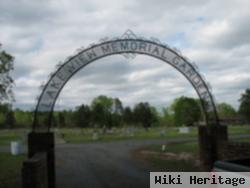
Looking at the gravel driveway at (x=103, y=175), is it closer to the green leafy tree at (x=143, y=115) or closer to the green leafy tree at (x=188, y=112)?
the green leafy tree at (x=143, y=115)

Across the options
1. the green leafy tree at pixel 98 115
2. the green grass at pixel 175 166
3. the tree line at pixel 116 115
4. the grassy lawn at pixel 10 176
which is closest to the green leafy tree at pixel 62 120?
the tree line at pixel 116 115

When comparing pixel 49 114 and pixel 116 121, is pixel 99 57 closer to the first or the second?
pixel 49 114

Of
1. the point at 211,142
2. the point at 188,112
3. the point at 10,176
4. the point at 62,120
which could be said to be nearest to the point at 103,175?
the point at 10,176

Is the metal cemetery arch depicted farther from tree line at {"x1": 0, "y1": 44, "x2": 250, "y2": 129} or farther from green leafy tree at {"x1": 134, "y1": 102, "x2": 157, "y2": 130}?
green leafy tree at {"x1": 134, "y1": 102, "x2": 157, "y2": 130}

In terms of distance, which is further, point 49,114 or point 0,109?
point 0,109

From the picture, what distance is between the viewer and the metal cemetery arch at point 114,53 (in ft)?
32.6

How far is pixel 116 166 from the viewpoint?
15430mm

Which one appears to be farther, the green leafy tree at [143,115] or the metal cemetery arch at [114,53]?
the green leafy tree at [143,115]

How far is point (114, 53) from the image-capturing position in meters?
10.5

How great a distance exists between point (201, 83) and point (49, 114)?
4690 mm

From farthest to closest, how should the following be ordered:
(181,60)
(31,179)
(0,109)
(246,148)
Result: (0,109)
(181,60)
(246,148)
(31,179)

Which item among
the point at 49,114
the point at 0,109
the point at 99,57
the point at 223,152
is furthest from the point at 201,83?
the point at 0,109

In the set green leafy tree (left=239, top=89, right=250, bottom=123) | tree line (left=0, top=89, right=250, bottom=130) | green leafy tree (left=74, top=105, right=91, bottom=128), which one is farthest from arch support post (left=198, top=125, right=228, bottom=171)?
green leafy tree (left=74, top=105, right=91, bottom=128)

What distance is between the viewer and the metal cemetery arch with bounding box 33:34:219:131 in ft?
32.6
